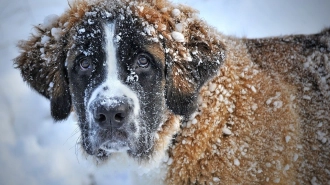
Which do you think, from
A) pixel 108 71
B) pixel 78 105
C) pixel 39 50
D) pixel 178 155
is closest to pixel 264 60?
pixel 178 155

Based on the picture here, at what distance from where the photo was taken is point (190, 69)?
2699 millimetres

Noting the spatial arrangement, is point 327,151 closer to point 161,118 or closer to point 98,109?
point 161,118

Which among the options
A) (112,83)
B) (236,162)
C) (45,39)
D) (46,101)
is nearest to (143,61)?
(112,83)

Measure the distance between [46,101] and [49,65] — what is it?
6.33ft

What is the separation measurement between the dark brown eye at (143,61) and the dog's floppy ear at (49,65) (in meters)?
0.62

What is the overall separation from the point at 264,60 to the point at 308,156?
Result: 886 millimetres

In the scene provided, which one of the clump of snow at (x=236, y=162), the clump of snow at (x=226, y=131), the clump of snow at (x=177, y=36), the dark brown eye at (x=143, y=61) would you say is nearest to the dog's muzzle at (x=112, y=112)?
the dark brown eye at (x=143, y=61)

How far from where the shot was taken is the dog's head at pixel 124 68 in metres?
2.43

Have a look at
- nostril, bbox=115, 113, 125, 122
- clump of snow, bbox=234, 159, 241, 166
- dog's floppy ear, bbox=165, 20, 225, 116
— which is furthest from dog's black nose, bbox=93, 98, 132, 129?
clump of snow, bbox=234, 159, 241, 166

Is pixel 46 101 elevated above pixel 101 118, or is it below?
below

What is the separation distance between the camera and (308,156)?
9.66 feet

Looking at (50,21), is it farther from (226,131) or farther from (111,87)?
(226,131)

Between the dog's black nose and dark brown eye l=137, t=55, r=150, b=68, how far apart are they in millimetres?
355

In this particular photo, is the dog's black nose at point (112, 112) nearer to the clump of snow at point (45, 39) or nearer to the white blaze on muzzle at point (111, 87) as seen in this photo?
the white blaze on muzzle at point (111, 87)
